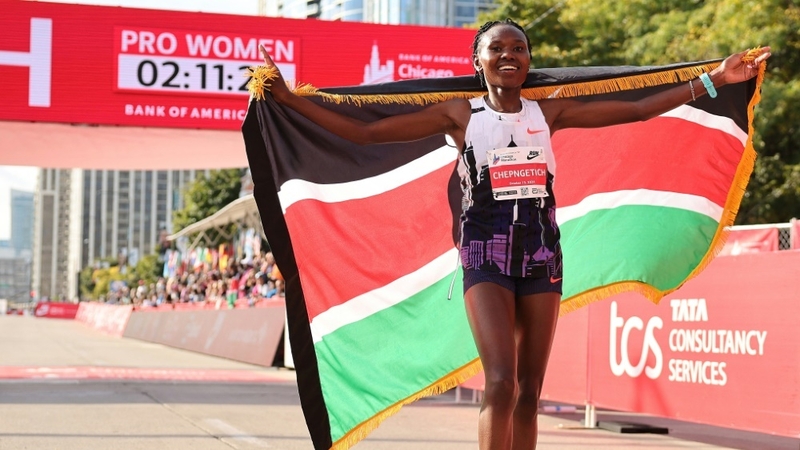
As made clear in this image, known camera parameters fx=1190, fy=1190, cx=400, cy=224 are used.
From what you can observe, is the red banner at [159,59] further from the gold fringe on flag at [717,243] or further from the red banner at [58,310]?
the red banner at [58,310]

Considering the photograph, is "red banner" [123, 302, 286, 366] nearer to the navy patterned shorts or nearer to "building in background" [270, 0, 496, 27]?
the navy patterned shorts

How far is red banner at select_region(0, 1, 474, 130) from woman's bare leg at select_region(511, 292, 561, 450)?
10.0 m

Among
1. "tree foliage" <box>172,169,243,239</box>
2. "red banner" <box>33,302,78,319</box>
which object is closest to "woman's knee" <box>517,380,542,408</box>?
"tree foliage" <box>172,169,243,239</box>

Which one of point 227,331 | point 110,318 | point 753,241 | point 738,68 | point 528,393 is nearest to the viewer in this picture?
point 528,393

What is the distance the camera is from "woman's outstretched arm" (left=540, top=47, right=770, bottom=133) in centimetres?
535

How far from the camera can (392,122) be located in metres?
5.38

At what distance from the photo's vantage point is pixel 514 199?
499cm

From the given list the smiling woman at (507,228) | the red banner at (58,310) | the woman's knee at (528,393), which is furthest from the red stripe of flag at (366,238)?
the red banner at (58,310)

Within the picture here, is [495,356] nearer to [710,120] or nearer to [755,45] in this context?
[710,120]

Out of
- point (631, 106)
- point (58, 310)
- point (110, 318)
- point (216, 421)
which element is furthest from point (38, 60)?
point (58, 310)

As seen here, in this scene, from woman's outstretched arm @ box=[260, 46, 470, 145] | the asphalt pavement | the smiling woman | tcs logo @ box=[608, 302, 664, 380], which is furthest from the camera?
tcs logo @ box=[608, 302, 664, 380]

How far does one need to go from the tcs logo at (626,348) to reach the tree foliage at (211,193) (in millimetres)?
70254

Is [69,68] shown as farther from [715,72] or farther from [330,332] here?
[715,72]

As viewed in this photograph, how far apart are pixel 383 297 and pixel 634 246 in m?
1.51
